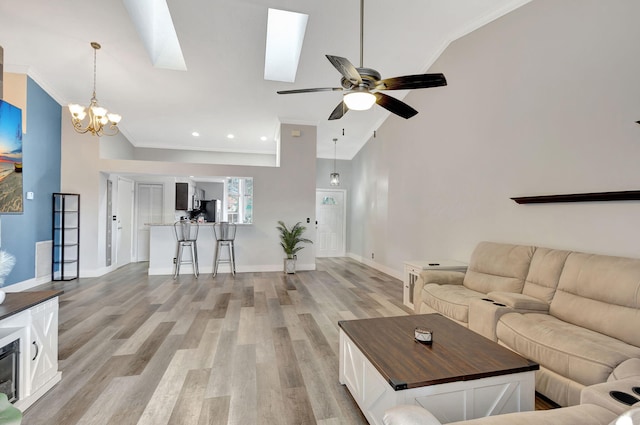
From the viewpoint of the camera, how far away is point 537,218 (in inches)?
122

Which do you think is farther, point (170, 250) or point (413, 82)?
point (170, 250)

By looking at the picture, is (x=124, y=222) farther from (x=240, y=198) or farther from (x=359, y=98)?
(x=359, y=98)

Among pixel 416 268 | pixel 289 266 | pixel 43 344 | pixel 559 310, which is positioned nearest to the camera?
pixel 43 344

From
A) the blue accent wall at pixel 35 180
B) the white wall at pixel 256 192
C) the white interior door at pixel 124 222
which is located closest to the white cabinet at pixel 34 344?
the blue accent wall at pixel 35 180

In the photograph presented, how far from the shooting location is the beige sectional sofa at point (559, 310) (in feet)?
6.06

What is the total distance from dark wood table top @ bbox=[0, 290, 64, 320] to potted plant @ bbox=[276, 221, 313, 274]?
4.26m

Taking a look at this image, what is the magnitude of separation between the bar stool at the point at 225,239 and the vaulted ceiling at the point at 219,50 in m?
2.34

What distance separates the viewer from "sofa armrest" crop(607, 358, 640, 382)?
62.0 inches

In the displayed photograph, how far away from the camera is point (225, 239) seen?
6.02m

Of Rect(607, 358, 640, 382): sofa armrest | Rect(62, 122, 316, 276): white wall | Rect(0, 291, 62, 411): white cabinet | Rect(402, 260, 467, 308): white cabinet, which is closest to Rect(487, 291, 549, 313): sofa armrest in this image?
Rect(607, 358, 640, 382): sofa armrest

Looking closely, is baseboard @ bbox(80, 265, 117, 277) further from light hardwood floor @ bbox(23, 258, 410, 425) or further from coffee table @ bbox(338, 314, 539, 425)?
coffee table @ bbox(338, 314, 539, 425)

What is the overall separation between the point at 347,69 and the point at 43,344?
2.87m

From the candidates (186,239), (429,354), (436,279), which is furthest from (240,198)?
(429,354)

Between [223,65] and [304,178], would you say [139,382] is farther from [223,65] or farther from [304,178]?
[304,178]
